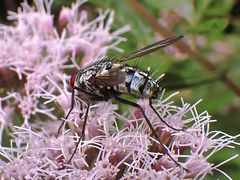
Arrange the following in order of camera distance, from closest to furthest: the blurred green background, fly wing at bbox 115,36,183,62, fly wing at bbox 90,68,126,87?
fly wing at bbox 90,68,126,87
fly wing at bbox 115,36,183,62
the blurred green background

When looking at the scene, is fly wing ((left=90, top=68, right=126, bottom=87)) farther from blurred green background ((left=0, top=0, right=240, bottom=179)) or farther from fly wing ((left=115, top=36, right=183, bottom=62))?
blurred green background ((left=0, top=0, right=240, bottom=179))

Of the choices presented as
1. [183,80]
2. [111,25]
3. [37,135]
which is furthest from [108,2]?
[37,135]

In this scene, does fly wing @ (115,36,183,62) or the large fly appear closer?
the large fly

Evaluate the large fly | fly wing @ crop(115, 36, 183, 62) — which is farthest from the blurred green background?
the large fly

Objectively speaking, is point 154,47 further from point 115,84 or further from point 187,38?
point 187,38

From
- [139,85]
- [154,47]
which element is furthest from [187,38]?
[139,85]

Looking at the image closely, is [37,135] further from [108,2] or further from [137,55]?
[108,2]
